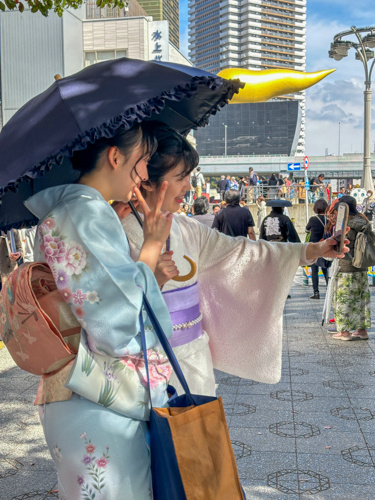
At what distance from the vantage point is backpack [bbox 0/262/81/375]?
1.55 meters

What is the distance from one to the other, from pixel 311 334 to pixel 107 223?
602 centimetres

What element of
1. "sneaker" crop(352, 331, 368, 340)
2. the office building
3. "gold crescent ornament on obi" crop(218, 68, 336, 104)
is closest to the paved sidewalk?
"sneaker" crop(352, 331, 368, 340)

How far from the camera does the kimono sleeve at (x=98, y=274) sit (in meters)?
1.51

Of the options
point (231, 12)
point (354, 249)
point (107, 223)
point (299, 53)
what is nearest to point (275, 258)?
point (107, 223)

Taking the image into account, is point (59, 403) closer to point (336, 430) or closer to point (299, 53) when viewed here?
point (336, 430)

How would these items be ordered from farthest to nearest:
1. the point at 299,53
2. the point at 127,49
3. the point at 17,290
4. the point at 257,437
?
the point at 299,53 < the point at 127,49 < the point at 257,437 < the point at 17,290

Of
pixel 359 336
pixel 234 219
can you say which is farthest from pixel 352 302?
pixel 234 219

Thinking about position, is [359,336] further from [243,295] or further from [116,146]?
[116,146]

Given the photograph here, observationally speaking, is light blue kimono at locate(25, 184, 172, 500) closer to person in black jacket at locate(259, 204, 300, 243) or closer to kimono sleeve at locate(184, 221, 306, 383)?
kimono sleeve at locate(184, 221, 306, 383)

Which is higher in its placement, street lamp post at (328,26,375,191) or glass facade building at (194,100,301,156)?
glass facade building at (194,100,301,156)

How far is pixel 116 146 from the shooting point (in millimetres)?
1731

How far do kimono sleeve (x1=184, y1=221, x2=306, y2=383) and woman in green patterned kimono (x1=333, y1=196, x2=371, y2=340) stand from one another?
14.9ft

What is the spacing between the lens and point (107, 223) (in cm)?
158

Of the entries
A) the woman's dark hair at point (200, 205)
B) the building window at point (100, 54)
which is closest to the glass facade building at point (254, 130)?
the building window at point (100, 54)
